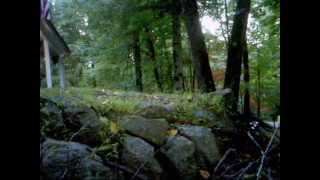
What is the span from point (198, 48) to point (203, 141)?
2.12 feet

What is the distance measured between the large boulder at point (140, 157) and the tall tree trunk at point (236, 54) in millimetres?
641

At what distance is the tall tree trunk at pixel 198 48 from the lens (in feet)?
8.48

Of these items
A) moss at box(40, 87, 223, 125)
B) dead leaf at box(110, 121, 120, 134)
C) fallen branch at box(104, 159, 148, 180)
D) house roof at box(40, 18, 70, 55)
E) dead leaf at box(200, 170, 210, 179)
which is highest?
house roof at box(40, 18, 70, 55)

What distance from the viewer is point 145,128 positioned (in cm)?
240

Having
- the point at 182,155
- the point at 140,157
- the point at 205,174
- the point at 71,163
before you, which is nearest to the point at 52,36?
the point at 71,163

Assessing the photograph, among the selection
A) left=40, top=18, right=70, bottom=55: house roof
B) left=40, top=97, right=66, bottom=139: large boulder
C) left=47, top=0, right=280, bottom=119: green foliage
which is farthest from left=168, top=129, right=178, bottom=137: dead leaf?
left=40, top=18, right=70, bottom=55: house roof

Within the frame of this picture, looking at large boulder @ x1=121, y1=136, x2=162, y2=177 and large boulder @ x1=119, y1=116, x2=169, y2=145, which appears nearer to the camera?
large boulder @ x1=121, y1=136, x2=162, y2=177

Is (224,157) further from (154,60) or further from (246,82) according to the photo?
(154,60)

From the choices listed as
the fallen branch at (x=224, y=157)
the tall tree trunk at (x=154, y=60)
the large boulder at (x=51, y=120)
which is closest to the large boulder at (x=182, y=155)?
the fallen branch at (x=224, y=157)

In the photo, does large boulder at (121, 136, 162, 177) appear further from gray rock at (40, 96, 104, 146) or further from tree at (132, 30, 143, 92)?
tree at (132, 30, 143, 92)

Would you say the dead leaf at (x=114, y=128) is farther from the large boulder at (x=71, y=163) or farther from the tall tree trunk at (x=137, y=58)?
the tall tree trunk at (x=137, y=58)

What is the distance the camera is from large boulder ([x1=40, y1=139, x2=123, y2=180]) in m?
2.11

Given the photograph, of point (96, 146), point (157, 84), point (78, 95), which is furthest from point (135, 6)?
point (96, 146)

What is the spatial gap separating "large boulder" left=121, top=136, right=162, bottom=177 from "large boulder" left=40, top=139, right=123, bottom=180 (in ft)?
0.38
